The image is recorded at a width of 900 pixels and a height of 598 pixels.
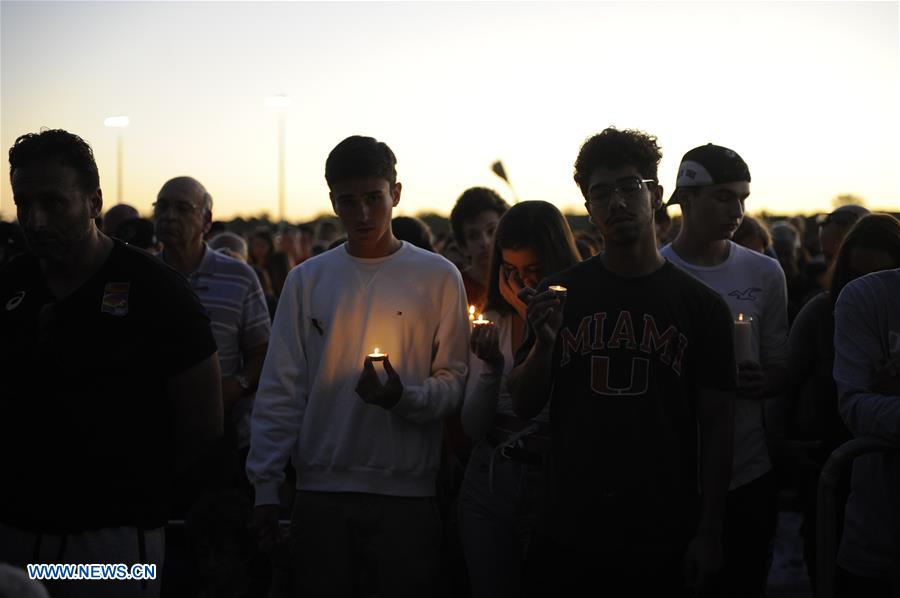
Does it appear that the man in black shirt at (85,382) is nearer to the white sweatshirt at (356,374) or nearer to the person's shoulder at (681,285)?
the white sweatshirt at (356,374)

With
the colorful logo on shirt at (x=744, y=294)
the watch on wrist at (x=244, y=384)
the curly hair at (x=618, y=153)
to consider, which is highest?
the curly hair at (x=618, y=153)

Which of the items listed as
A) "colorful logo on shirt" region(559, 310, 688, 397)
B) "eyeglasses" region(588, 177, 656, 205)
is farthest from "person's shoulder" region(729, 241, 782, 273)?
"colorful logo on shirt" region(559, 310, 688, 397)

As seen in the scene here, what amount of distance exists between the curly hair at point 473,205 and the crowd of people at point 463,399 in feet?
2.37

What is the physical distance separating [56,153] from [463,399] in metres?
2.04

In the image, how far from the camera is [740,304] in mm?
4984

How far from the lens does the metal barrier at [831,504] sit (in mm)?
3434

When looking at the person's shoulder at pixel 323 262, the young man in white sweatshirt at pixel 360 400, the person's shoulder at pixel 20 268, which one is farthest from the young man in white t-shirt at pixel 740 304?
the person's shoulder at pixel 20 268

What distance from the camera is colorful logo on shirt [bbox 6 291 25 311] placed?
375cm

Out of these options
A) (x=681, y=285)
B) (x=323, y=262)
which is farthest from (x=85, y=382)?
(x=681, y=285)

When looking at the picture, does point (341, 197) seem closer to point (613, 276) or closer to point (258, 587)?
point (613, 276)

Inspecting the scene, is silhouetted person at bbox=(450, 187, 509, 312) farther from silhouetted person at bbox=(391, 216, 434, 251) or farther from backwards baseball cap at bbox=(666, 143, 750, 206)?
backwards baseball cap at bbox=(666, 143, 750, 206)

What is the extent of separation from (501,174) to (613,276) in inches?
170

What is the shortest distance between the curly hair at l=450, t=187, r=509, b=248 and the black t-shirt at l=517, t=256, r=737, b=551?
233 cm

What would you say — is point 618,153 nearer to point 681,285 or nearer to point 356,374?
point 681,285
